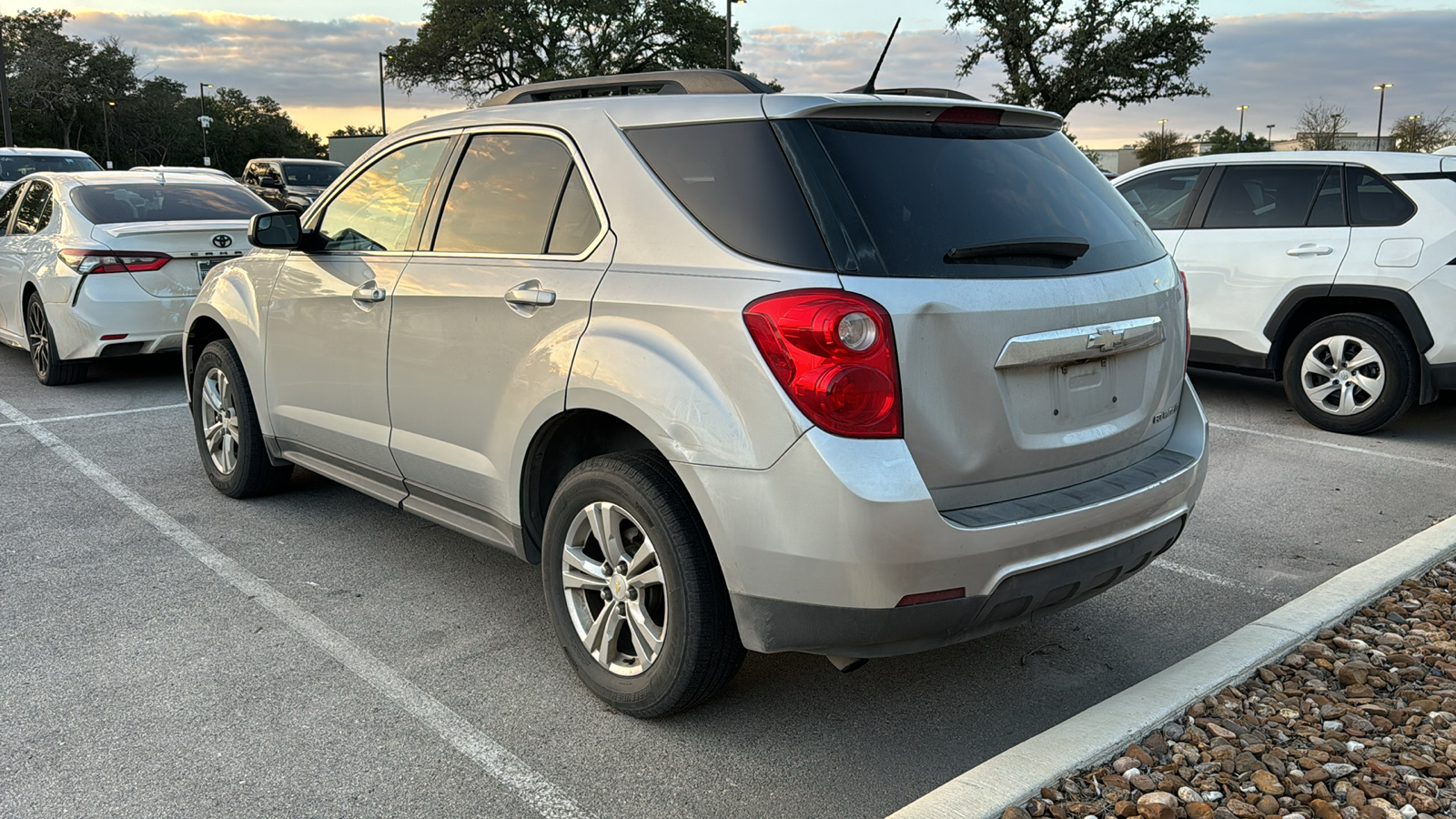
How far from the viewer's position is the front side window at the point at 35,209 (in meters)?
8.73

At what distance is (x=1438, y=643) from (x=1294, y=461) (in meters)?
3.25

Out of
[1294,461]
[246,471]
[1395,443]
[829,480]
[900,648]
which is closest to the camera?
[829,480]

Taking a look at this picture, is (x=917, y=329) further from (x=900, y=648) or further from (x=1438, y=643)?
(x=1438, y=643)

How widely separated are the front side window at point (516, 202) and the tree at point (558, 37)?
45.0m

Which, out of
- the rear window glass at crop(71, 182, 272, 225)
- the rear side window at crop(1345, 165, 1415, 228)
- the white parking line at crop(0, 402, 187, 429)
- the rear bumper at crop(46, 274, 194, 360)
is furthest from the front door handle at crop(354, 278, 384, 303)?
the rear side window at crop(1345, 165, 1415, 228)

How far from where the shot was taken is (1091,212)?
3.46m

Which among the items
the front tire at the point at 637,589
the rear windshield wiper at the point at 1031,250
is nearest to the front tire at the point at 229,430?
the front tire at the point at 637,589

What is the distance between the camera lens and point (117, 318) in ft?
26.3

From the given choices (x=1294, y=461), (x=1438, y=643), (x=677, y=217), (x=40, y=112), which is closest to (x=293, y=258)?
(x=677, y=217)

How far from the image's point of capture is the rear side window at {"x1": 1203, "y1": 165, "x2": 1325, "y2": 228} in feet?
24.8

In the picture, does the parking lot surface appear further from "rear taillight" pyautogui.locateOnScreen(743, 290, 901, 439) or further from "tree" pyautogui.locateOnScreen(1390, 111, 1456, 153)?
"tree" pyautogui.locateOnScreen(1390, 111, 1456, 153)

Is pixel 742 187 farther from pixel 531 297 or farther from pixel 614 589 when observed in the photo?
pixel 614 589

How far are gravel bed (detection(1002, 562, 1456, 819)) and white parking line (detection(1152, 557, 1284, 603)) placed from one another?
0.79 metres

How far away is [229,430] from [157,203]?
404 cm
